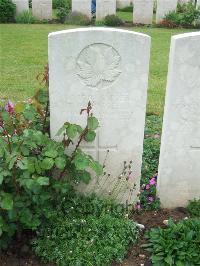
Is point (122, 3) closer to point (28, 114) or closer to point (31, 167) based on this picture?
point (28, 114)

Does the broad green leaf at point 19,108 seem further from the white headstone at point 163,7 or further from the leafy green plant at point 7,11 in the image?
the white headstone at point 163,7

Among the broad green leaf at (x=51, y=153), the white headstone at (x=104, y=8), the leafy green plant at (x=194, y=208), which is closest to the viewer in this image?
the broad green leaf at (x=51, y=153)

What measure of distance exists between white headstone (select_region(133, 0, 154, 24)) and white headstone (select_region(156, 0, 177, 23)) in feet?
0.80

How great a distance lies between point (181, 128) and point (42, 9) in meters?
12.0

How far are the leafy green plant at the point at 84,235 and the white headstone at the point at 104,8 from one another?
12.1 meters

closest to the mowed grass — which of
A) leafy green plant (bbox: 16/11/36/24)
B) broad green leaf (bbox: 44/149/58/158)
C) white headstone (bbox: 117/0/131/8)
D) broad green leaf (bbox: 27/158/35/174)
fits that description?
leafy green plant (bbox: 16/11/36/24)

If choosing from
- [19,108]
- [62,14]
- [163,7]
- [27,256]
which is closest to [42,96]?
[19,108]

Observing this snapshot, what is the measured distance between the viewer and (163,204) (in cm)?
385

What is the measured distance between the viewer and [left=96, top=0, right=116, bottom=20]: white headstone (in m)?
14.7

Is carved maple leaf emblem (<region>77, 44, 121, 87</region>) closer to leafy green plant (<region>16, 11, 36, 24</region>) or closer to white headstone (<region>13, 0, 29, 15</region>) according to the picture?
leafy green plant (<region>16, 11, 36, 24</region>)

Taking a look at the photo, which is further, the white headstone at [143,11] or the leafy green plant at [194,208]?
the white headstone at [143,11]

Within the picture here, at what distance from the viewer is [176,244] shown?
317 cm

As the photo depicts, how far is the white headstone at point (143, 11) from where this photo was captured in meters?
14.6

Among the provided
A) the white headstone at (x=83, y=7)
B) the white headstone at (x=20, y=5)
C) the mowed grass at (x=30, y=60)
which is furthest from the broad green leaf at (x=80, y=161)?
the white headstone at (x=20, y=5)
